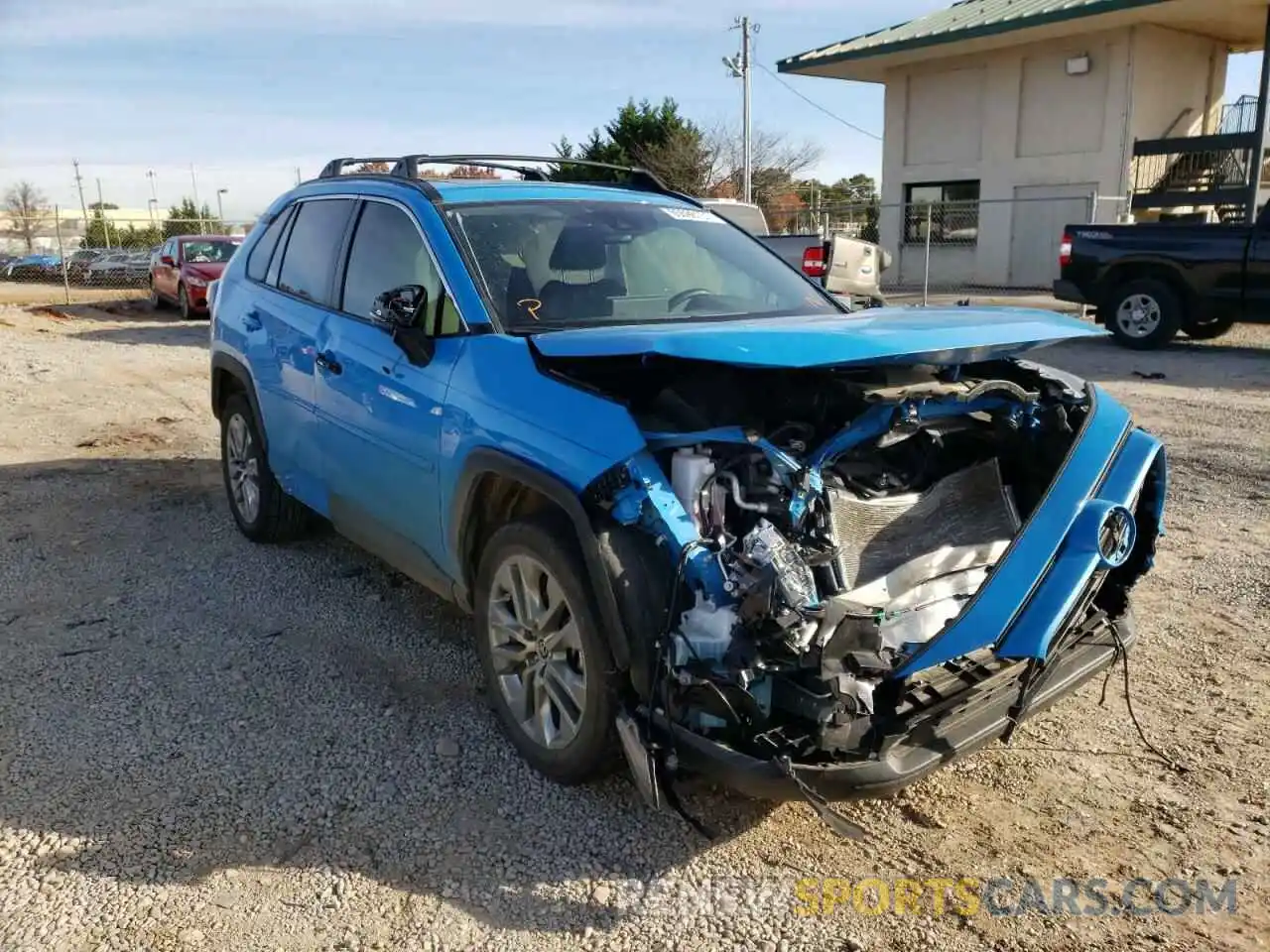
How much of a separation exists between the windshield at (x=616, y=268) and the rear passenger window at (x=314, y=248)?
0.91 metres

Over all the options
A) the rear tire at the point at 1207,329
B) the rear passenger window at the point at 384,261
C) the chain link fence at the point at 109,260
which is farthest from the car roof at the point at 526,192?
the chain link fence at the point at 109,260

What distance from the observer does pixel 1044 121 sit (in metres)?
22.5

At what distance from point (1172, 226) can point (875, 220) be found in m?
15.8

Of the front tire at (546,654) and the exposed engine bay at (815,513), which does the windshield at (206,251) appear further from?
the exposed engine bay at (815,513)

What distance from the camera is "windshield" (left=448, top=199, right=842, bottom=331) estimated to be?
3.96 meters

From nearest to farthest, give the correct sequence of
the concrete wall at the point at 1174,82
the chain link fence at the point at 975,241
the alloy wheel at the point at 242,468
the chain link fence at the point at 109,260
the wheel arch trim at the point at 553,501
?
the wheel arch trim at the point at 553,501 < the alloy wheel at the point at 242,468 < the chain link fence at the point at 109,260 < the concrete wall at the point at 1174,82 < the chain link fence at the point at 975,241

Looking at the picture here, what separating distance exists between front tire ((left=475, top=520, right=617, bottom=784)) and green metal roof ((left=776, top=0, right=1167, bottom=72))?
2067cm

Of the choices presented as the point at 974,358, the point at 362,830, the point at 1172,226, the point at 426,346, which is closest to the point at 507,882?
the point at 362,830

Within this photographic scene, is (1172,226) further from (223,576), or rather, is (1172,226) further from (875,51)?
(875,51)

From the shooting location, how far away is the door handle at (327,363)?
174 inches

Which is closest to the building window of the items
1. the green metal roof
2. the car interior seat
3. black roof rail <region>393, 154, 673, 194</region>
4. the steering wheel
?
the green metal roof

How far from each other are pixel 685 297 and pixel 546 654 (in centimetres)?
168

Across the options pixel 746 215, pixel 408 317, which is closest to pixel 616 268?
pixel 408 317

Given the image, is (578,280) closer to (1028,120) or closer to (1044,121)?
(1044,121)
